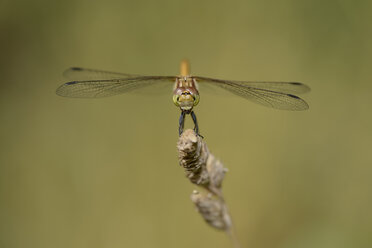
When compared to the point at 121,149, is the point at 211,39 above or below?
above

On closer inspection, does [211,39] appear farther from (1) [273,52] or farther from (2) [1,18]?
(2) [1,18]

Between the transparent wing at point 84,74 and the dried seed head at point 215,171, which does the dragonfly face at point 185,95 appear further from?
the dried seed head at point 215,171

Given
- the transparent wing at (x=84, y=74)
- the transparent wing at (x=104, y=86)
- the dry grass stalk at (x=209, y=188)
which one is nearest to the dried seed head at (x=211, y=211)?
the dry grass stalk at (x=209, y=188)

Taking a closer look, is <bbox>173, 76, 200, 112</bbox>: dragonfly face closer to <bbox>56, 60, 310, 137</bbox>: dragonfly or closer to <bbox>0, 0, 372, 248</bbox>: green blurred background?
<bbox>56, 60, 310, 137</bbox>: dragonfly

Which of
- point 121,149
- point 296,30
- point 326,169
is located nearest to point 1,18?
point 121,149

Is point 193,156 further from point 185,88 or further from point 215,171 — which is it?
point 185,88

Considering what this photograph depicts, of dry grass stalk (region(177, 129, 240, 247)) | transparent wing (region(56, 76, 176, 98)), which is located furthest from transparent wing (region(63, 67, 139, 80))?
dry grass stalk (region(177, 129, 240, 247))
